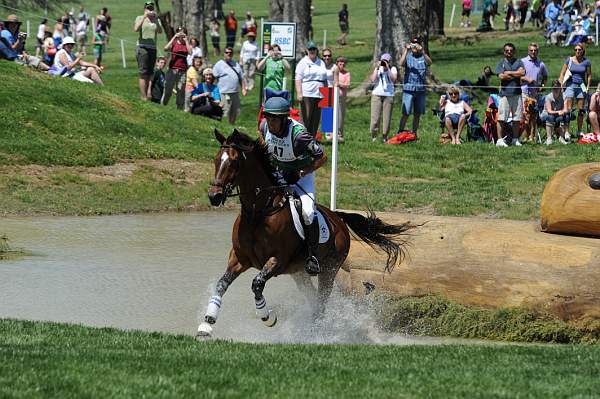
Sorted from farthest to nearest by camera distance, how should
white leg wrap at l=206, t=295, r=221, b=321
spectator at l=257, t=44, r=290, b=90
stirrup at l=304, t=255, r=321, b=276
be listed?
spectator at l=257, t=44, r=290, b=90
stirrup at l=304, t=255, r=321, b=276
white leg wrap at l=206, t=295, r=221, b=321

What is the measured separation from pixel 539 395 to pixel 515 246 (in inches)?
151

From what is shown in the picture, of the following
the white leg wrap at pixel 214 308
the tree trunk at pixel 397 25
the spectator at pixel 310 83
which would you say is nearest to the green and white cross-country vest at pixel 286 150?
the white leg wrap at pixel 214 308

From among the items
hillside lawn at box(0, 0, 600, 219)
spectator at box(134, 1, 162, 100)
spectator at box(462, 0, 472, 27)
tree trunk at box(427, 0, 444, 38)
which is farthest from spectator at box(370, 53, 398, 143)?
spectator at box(462, 0, 472, 27)

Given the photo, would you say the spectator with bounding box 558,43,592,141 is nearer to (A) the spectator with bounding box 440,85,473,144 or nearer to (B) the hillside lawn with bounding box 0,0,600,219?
(B) the hillside lawn with bounding box 0,0,600,219

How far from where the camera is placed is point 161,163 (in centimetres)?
2017

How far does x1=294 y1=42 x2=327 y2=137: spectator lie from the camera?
2356 centimetres

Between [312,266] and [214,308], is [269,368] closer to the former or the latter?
[214,308]

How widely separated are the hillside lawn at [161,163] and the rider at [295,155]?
6.82m

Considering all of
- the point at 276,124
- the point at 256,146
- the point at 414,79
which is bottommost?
the point at 414,79

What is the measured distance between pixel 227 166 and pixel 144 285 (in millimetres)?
3339

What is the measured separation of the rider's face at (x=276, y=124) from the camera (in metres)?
10.3

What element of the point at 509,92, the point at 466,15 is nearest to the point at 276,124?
the point at 509,92

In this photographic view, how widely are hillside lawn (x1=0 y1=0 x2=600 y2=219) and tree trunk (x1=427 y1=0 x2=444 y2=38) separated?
1747cm

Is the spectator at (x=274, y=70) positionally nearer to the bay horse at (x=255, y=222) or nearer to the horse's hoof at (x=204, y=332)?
the bay horse at (x=255, y=222)
